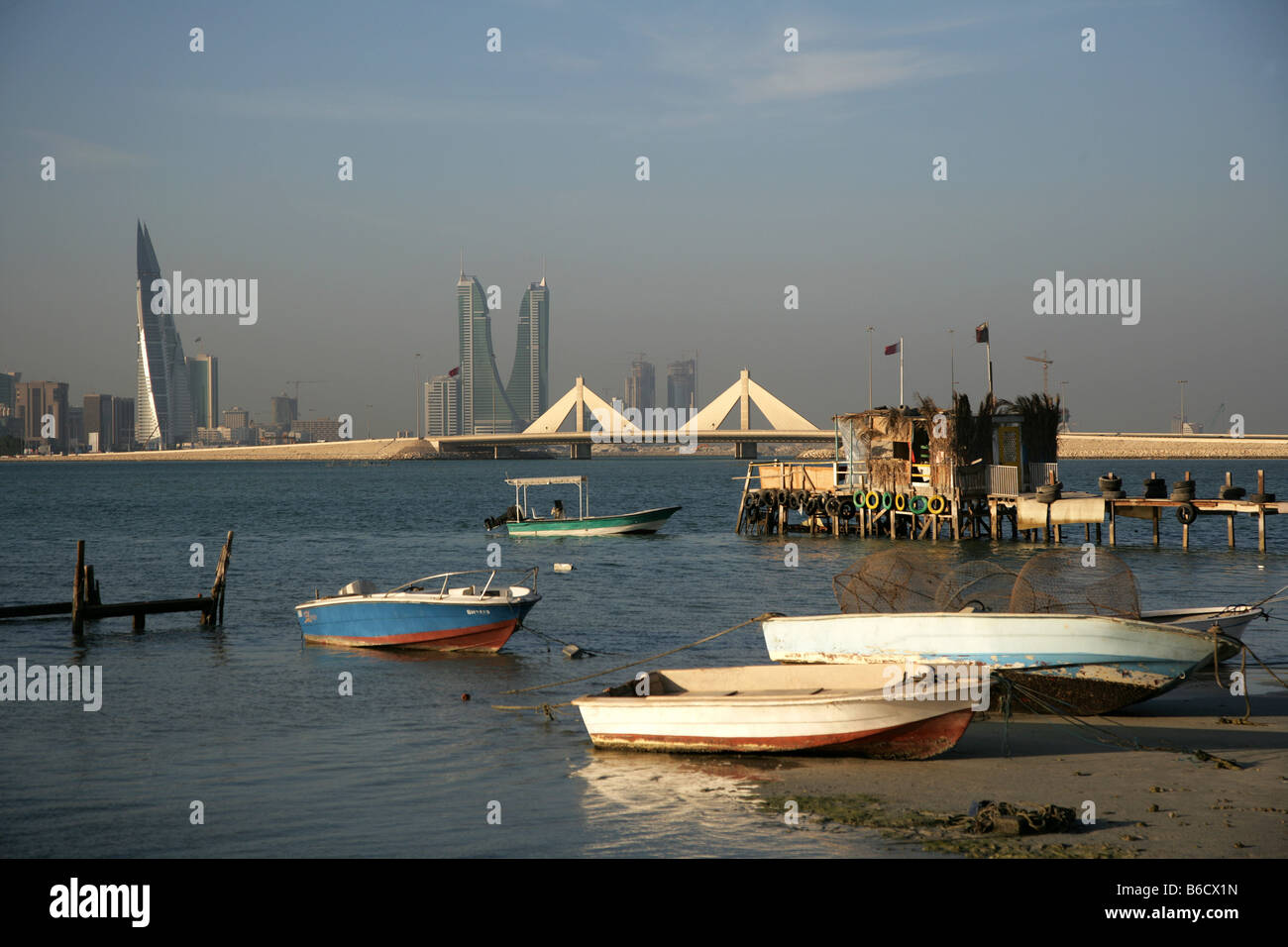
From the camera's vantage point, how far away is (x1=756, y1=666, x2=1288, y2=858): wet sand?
32.1ft

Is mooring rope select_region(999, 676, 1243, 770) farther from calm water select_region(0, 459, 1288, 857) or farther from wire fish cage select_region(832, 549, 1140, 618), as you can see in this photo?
calm water select_region(0, 459, 1288, 857)

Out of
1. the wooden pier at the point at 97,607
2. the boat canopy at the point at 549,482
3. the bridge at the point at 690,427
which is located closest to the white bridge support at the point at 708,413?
the bridge at the point at 690,427

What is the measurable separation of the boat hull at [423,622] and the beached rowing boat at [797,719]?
6.83 m

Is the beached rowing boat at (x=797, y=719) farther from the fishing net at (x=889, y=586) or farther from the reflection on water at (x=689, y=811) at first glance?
the fishing net at (x=889, y=586)

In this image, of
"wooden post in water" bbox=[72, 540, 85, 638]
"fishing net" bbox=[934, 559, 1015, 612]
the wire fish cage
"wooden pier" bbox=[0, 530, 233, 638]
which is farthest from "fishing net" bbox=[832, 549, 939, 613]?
"wooden post in water" bbox=[72, 540, 85, 638]

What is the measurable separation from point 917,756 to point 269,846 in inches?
261

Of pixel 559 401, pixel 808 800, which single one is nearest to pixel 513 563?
pixel 808 800

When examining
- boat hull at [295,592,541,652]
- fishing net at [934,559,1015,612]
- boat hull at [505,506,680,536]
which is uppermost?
fishing net at [934,559,1015,612]

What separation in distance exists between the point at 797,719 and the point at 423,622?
966 centimetres

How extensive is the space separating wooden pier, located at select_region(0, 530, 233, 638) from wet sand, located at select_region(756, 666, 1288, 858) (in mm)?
15171

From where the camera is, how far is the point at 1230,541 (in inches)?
1559

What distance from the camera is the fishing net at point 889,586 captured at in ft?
54.2
